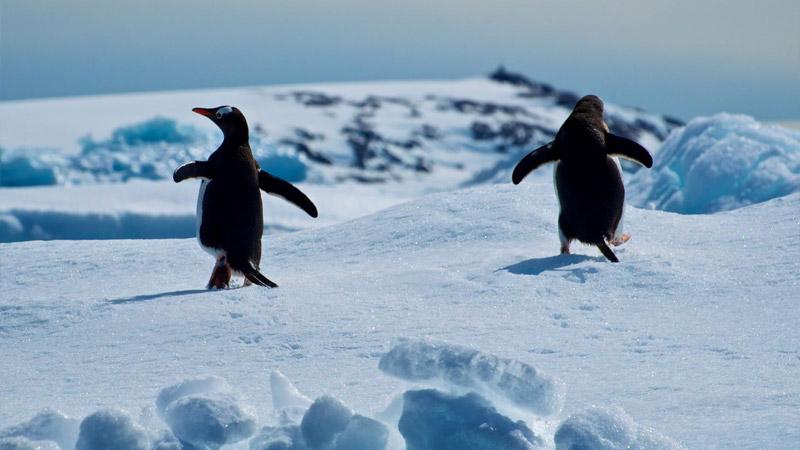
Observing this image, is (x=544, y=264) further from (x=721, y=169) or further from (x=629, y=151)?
(x=721, y=169)

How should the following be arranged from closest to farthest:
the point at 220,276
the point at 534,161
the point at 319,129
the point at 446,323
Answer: the point at 446,323, the point at 220,276, the point at 534,161, the point at 319,129

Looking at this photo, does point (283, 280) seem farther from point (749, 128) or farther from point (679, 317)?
point (749, 128)

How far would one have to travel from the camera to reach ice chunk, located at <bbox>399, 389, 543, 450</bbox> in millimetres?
2756

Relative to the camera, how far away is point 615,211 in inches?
198

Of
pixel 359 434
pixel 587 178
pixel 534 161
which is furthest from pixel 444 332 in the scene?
pixel 534 161

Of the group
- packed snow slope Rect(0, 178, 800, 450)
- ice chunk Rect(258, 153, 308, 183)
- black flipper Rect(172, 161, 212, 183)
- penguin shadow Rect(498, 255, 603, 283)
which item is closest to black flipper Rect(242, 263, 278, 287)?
packed snow slope Rect(0, 178, 800, 450)

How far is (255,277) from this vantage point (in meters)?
4.67

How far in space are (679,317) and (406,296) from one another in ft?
3.45

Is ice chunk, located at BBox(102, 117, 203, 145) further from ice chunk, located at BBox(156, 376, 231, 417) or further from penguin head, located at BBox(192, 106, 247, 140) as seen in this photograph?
ice chunk, located at BBox(156, 376, 231, 417)

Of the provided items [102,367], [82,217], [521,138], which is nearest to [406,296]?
[102,367]

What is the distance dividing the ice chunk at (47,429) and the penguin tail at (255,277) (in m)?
1.77

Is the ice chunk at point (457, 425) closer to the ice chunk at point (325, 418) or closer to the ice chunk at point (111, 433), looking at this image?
the ice chunk at point (325, 418)

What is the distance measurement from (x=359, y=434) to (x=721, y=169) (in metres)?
5.75

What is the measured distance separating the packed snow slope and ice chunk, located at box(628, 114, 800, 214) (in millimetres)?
2016
